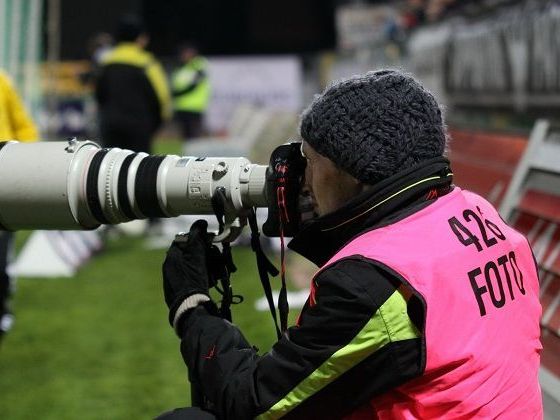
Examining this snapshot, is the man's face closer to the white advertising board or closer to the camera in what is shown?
the camera

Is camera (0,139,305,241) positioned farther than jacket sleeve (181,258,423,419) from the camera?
Yes

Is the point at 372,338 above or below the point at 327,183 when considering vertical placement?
below

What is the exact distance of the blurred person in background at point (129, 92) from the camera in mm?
8328

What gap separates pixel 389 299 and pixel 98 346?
11.7 ft

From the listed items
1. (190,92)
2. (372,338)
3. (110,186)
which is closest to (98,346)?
(110,186)

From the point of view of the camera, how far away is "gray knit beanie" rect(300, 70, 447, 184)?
6.42 ft

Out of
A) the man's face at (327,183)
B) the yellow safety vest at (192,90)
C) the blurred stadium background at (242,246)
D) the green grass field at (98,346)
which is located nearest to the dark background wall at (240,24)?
the yellow safety vest at (192,90)

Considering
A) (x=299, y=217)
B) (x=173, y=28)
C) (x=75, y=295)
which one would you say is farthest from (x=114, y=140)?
(x=173, y=28)

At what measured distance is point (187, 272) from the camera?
7.65 ft

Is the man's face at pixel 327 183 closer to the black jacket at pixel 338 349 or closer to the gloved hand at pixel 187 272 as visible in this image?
the black jacket at pixel 338 349

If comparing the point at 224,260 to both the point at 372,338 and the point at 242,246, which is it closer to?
the point at 372,338

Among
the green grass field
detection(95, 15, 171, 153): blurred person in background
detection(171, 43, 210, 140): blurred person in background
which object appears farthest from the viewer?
detection(171, 43, 210, 140): blurred person in background

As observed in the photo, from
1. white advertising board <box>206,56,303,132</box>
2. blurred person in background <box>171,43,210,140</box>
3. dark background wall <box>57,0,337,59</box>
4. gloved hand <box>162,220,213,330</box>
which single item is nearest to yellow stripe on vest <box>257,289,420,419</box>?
gloved hand <box>162,220,213,330</box>

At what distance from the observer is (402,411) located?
1.96m
